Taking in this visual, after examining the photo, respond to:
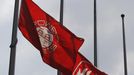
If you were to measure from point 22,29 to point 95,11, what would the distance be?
33.1 ft

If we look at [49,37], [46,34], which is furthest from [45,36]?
[49,37]

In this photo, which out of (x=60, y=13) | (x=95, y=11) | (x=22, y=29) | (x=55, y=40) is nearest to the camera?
A: (x=22, y=29)

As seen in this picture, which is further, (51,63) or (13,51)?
(51,63)

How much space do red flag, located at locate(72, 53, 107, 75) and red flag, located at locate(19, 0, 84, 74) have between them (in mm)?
219

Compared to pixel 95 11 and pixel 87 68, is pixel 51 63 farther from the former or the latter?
pixel 95 11

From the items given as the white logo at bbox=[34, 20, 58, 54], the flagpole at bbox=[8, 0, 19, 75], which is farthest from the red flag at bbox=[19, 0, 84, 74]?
the flagpole at bbox=[8, 0, 19, 75]

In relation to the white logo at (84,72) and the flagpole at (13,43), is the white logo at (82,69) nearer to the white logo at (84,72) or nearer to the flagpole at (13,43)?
the white logo at (84,72)

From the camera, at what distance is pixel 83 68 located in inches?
768

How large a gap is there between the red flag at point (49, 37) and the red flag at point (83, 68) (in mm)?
219

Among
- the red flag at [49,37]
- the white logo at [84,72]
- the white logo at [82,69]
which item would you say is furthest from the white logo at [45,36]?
the white logo at [84,72]

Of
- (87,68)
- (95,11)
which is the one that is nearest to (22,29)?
(87,68)

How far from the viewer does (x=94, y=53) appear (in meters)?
24.7

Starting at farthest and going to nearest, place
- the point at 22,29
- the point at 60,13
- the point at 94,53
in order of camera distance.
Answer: the point at 94,53 < the point at 60,13 < the point at 22,29

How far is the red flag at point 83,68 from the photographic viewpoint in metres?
19.0
